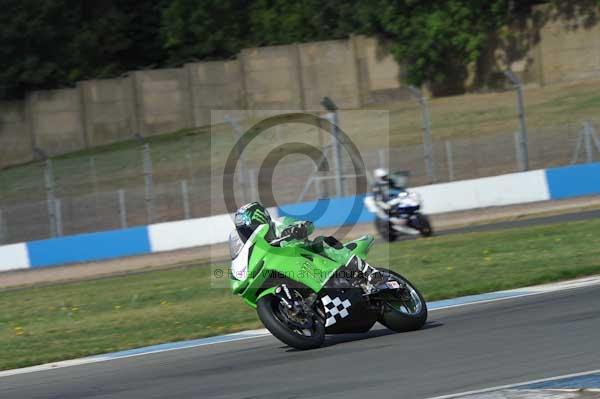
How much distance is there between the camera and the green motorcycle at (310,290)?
8.63 meters

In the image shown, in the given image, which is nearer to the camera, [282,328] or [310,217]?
[282,328]

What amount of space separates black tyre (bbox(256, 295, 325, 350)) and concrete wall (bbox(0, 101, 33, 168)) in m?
36.4

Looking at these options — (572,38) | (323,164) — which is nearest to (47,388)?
(323,164)

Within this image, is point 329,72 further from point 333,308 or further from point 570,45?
point 333,308

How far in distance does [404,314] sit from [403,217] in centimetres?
1028

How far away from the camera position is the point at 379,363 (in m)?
7.80

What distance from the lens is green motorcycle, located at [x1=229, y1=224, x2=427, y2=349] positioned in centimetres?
863

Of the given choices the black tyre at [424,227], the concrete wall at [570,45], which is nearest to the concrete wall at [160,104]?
the concrete wall at [570,45]

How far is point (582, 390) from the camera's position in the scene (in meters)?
5.92

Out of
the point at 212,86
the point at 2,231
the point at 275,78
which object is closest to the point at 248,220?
the point at 2,231

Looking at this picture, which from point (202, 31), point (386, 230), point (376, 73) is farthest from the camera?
point (202, 31)

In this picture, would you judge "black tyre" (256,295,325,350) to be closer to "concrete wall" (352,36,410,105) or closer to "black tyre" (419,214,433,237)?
"black tyre" (419,214,433,237)

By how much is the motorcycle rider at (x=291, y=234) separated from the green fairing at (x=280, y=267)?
0.05 meters

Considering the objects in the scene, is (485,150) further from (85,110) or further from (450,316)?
(85,110)
